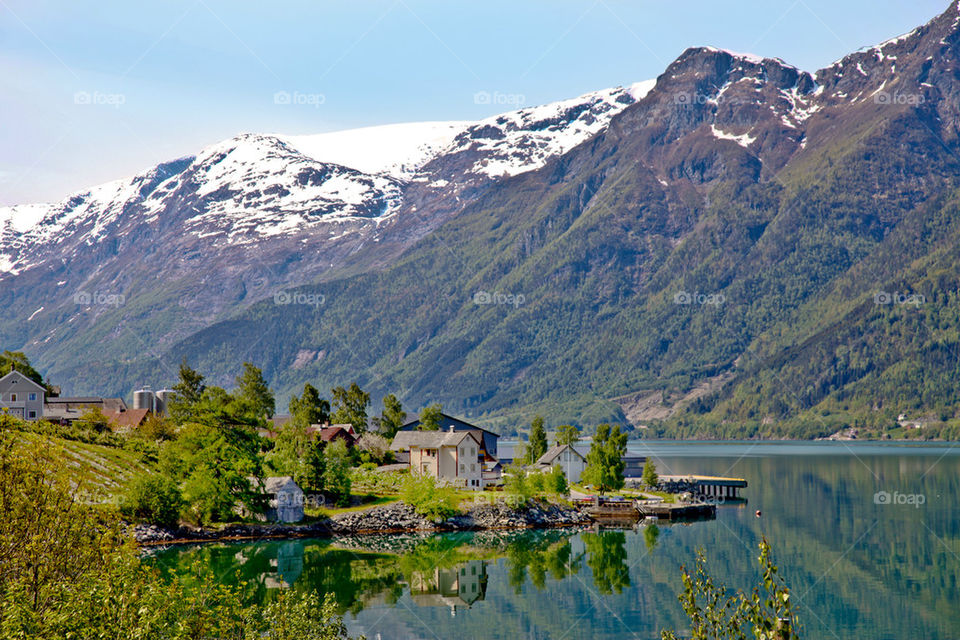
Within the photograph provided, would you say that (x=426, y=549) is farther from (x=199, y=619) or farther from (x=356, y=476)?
(x=199, y=619)

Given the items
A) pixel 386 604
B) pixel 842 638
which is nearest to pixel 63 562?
pixel 386 604

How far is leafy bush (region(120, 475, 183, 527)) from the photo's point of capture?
321 feet

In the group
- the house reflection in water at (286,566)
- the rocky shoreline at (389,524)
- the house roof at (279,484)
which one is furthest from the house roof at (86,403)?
the house reflection in water at (286,566)

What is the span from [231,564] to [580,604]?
1179 inches

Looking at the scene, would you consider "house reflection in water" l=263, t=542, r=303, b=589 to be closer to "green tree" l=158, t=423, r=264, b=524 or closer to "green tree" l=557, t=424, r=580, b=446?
"green tree" l=158, t=423, r=264, b=524

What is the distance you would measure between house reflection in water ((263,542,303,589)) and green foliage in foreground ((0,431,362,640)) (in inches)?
1526

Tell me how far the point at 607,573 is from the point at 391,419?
84.7m

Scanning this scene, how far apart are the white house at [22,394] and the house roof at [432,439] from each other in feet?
166

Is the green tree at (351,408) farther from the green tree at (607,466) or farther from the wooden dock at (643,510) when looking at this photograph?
the wooden dock at (643,510)

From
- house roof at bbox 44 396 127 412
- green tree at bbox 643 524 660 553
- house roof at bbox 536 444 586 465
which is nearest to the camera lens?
green tree at bbox 643 524 660 553

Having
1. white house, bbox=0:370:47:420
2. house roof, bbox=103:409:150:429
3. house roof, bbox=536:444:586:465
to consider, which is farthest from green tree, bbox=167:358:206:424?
house roof, bbox=536:444:586:465

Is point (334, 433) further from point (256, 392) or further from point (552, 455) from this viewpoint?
point (552, 455)

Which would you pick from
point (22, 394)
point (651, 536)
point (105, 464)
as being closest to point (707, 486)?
point (651, 536)

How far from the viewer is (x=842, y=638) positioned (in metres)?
59.5
